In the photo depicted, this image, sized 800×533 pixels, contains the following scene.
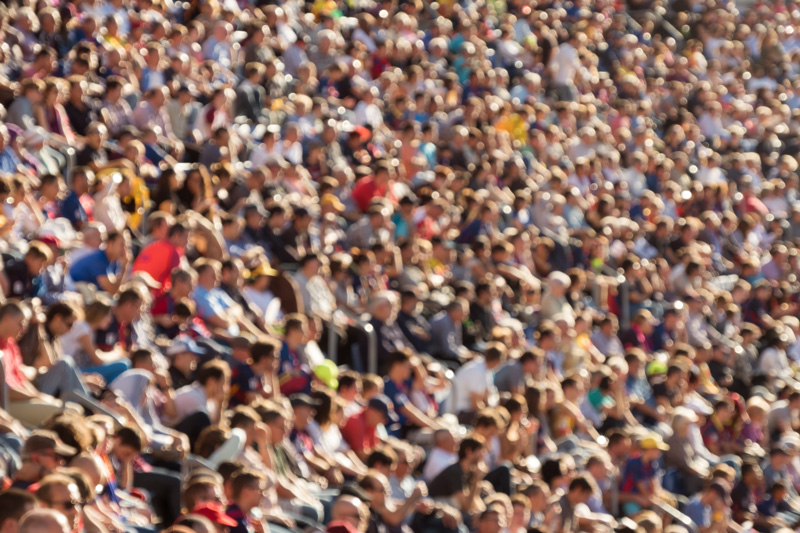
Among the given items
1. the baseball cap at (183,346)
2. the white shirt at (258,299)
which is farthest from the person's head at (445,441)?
the baseball cap at (183,346)

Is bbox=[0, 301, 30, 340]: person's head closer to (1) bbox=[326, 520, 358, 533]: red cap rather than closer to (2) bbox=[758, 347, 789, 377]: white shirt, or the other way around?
(1) bbox=[326, 520, 358, 533]: red cap

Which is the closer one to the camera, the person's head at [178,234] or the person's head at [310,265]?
the person's head at [178,234]

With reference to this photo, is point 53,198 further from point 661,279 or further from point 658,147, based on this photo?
point 658,147

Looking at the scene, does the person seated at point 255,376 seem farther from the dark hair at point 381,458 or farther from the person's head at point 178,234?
the person's head at point 178,234

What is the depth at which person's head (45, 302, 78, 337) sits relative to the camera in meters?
7.75

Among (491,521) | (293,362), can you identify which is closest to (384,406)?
(293,362)

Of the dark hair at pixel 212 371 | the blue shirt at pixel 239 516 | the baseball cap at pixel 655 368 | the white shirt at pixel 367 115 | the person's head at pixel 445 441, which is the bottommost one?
the baseball cap at pixel 655 368

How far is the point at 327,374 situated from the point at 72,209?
1.86 metres

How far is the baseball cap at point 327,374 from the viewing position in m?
9.75

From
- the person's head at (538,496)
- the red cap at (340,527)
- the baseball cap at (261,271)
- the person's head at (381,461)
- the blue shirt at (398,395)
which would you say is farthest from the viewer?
the baseball cap at (261,271)

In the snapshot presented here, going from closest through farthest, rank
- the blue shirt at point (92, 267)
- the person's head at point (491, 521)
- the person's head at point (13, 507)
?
the person's head at point (13, 507)
the person's head at point (491, 521)
the blue shirt at point (92, 267)

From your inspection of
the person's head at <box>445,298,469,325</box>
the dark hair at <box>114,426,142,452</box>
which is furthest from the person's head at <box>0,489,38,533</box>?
the person's head at <box>445,298,469,325</box>

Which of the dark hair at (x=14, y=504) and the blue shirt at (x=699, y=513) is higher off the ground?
the dark hair at (x=14, y=504)

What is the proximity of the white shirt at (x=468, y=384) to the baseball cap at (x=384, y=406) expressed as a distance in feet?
2.24
